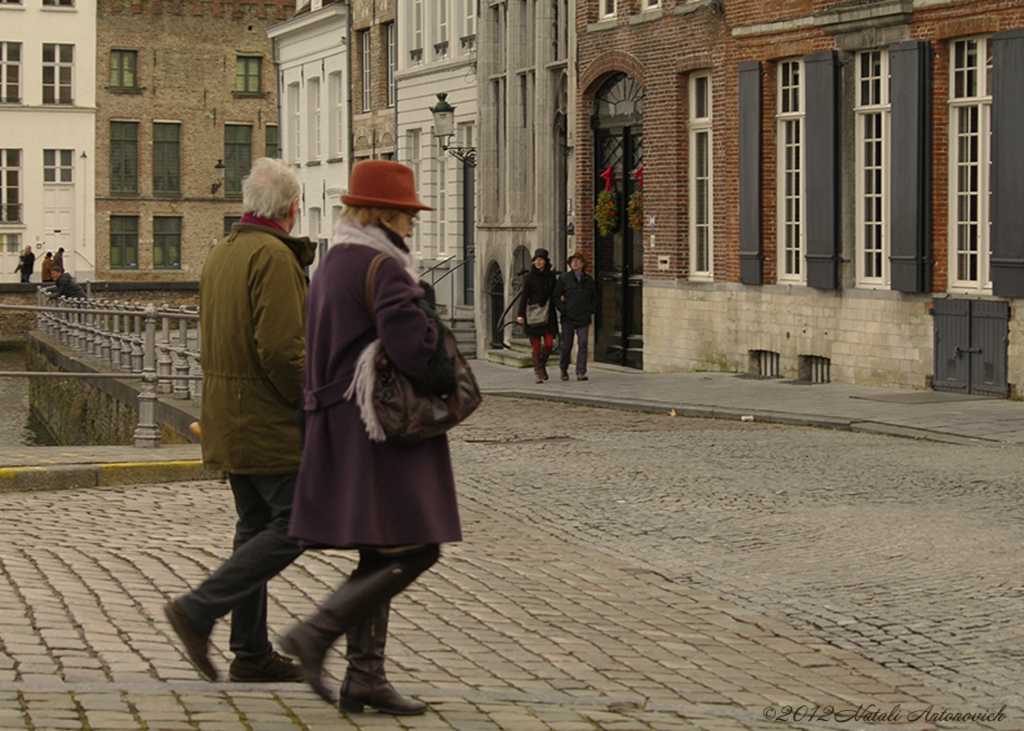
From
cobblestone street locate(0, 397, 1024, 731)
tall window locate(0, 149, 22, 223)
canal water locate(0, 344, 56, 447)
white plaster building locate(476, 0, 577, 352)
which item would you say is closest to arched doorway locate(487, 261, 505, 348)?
white plaster building locate(476, 0, 577, 352)

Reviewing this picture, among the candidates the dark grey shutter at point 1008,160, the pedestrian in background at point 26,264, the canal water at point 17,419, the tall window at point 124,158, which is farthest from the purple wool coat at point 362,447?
the tall window at point 124,158

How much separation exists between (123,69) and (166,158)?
3.67 m

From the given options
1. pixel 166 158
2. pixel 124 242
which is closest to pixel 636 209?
pixel 124 242

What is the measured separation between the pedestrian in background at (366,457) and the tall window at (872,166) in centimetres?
1441

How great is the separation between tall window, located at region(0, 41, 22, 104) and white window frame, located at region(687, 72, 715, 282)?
133ft

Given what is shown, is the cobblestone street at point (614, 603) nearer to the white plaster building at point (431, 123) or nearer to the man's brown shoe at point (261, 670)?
the man's brown shoe at point (261, 670)

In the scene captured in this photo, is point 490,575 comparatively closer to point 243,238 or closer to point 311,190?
point 243,238

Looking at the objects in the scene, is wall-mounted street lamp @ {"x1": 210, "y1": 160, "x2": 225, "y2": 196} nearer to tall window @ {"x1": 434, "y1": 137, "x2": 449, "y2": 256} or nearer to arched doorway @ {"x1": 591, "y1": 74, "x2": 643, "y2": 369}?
tall window @ {"x1": 434, "y1": 137, "x2": 449, "y2": 256}

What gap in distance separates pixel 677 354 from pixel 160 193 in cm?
4153

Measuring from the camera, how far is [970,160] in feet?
A: 57.1

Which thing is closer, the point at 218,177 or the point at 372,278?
the point at 372,278

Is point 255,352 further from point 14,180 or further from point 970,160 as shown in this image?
point 14,180

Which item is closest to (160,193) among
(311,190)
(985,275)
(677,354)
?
(311,190)

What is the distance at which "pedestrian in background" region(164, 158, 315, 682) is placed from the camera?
5398mm
